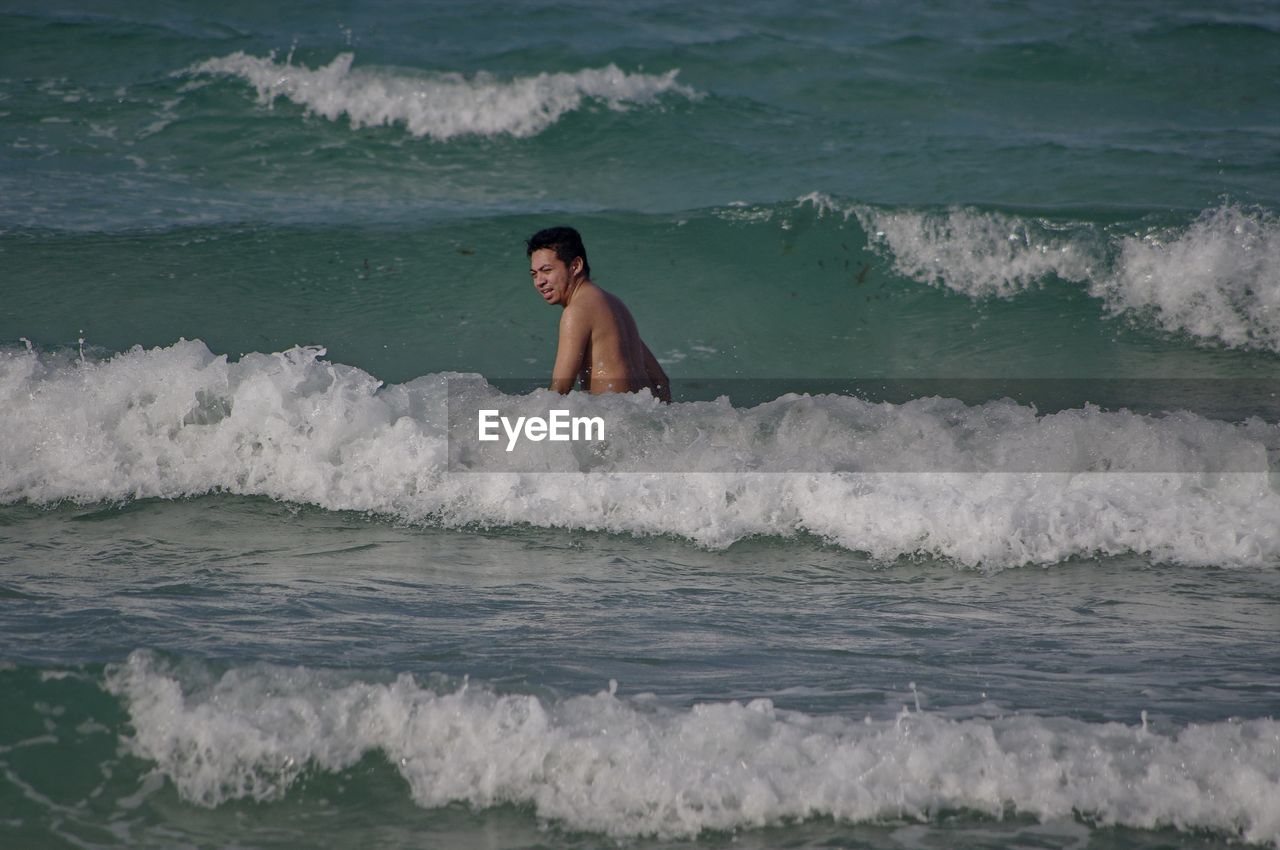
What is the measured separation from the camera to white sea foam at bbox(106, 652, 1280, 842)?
3.35 metres

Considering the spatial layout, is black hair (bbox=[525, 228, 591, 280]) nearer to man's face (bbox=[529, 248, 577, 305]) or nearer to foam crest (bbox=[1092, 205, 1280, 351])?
man's face (bbox=[529, 248, 577, 305])

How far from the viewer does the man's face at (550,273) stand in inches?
264

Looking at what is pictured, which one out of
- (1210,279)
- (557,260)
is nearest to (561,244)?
(557,260)

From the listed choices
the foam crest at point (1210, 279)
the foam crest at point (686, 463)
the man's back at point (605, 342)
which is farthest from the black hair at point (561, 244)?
the foam crest at point (1210, 279)

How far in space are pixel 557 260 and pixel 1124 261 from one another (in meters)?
5.17

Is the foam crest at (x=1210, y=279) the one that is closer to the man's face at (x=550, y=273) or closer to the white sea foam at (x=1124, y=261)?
the white sea foam at (x=1124, y=261)

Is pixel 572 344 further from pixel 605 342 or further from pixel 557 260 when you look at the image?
pixel 557 260

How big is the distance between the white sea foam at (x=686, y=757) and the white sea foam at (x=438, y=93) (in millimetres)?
9350

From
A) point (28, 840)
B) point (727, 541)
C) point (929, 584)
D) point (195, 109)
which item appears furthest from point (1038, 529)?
point (195, 109)

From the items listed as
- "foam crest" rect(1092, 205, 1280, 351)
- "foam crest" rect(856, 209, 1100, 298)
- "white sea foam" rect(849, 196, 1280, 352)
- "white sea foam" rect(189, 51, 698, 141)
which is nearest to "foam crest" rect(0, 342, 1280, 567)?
"foam crest" rect(1092, 205, 1280, 351)

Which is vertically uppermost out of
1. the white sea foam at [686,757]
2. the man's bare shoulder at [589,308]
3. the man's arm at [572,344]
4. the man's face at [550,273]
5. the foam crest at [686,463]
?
the man's face at [550,273]

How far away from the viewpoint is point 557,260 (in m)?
6.69

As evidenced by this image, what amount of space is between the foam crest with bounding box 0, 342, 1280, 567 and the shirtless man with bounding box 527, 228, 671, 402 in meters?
0.18

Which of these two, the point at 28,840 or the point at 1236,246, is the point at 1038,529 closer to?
the point at 28,840
